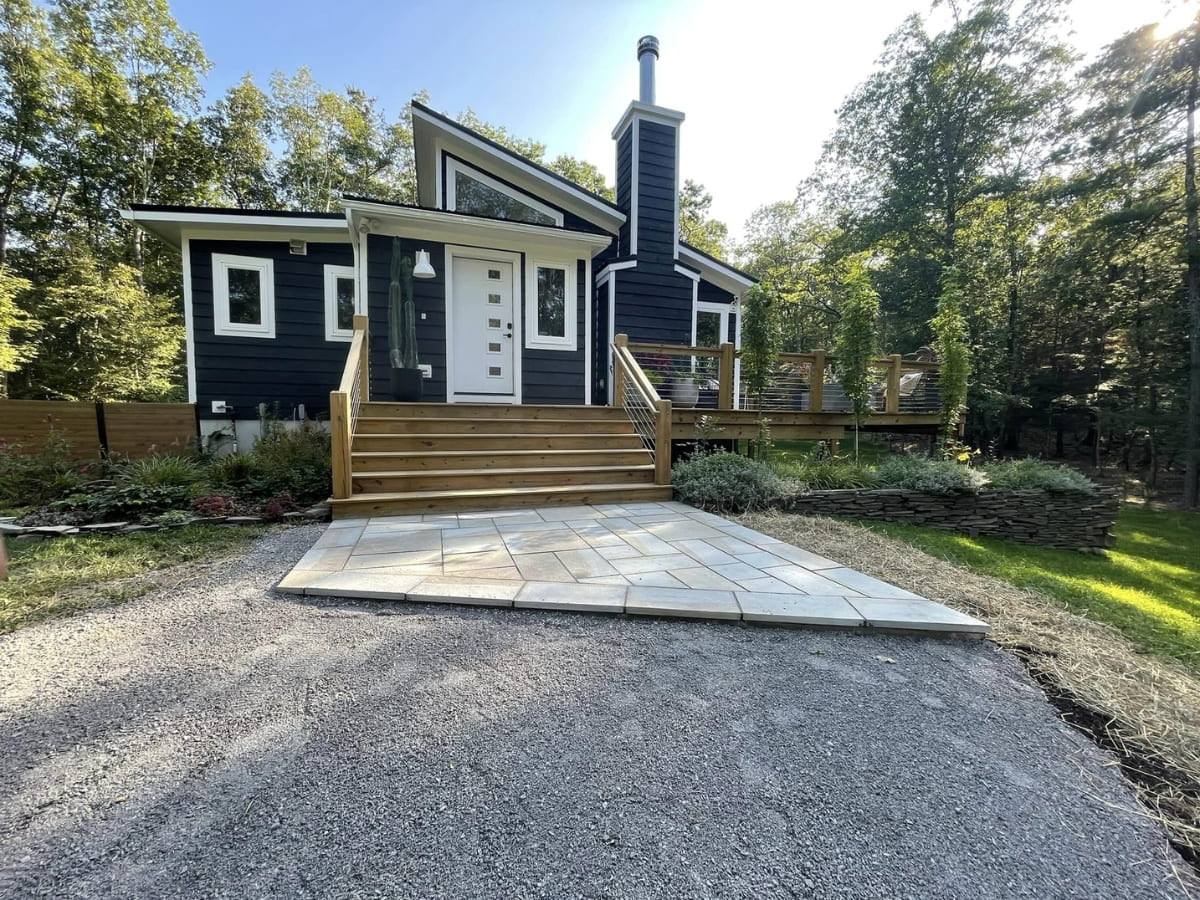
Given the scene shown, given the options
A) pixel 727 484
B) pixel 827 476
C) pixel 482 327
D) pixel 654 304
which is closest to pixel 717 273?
pixel 654 304

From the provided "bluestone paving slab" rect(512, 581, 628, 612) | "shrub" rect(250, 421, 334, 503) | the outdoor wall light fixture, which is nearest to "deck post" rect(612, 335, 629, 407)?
the outdoor wall light fixture

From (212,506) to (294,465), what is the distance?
47.3 inches

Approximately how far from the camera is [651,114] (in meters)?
8.23

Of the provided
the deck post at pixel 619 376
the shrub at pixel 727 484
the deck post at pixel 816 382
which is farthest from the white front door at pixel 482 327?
the deck post at pixel 816 382

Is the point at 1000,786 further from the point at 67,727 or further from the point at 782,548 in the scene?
the point at 67,727

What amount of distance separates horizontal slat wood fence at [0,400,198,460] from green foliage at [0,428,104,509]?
0.72ft

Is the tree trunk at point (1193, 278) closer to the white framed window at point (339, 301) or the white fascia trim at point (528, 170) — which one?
the white fascia trim at point (528, 170)

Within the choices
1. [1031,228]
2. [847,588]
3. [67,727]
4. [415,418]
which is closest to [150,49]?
[415,418]

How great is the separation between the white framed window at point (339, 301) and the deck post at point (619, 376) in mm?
3990

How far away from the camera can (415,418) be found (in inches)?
219

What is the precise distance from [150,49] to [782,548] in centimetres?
1988

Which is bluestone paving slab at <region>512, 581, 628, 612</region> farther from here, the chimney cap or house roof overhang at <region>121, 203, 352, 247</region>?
the chimney cap

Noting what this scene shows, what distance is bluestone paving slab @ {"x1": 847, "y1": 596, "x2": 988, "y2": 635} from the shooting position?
2318 mm

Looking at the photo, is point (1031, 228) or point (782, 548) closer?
point (782, 548)
